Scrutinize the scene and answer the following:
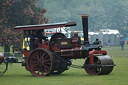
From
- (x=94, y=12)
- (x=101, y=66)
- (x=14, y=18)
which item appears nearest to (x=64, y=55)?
(x=101, y=66)

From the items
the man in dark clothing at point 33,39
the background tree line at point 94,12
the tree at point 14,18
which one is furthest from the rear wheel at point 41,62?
the background tree line at point 94,12

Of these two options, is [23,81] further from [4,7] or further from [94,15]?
[94,15]

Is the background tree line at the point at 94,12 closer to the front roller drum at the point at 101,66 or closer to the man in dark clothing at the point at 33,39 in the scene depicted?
the man in dark clothing at the point at 33,39

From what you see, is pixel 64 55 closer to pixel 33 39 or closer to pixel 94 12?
pixel 33 39

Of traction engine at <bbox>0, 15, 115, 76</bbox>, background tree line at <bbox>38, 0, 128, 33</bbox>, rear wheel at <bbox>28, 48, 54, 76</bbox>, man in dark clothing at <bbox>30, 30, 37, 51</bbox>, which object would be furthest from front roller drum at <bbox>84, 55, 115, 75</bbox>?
background tree line at <bbox>38, 0, 128, 33</bbox>

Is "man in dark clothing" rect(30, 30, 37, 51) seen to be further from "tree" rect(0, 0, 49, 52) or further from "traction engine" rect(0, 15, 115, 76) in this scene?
"tree" rect(0, 0, 49, 52)

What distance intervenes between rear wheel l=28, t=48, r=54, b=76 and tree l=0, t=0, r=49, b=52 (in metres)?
17.0

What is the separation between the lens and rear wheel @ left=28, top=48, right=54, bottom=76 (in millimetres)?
20183

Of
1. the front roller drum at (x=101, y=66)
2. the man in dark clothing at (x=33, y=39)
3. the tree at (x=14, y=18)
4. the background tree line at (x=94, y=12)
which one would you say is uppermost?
the background tree line at (x=94, y=12)

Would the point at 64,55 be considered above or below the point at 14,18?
below

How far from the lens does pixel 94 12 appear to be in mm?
102875

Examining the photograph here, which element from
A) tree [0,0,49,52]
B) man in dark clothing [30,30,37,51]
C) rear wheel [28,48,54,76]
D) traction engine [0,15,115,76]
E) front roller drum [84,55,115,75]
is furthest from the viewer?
tree [0,0,49,52]

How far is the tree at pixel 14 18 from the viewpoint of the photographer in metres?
37.7

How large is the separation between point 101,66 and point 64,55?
1832 mm
